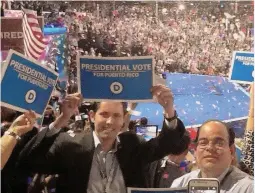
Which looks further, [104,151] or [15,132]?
[104,151]

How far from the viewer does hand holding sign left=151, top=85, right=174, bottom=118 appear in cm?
210

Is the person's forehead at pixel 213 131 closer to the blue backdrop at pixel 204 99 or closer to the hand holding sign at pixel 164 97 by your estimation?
the blue backdrop at pixel 204 99

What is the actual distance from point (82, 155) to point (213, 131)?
0.52 meters

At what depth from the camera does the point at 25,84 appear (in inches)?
79.4

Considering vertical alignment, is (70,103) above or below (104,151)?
above

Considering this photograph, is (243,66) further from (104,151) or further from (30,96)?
(30,96)

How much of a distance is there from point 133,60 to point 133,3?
0.74 ft

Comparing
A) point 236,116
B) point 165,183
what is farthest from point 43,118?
point 236,116

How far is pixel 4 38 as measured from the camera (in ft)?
6.64

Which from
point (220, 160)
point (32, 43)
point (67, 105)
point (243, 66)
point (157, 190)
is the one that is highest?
point (32, 43)

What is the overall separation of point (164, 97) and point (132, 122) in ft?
0.52

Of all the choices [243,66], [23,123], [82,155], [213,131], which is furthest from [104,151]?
[243,66]

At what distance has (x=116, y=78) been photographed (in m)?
2.10

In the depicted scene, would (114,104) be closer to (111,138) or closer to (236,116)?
(111,138)
